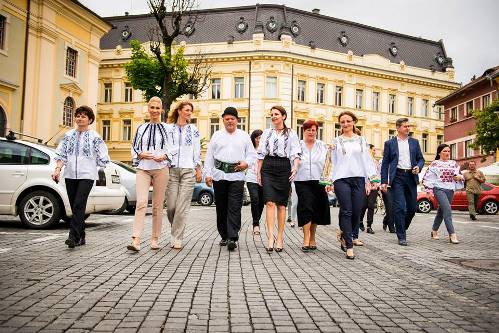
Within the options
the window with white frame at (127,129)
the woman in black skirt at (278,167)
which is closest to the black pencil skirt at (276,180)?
the woman in black skirt at (278,167)

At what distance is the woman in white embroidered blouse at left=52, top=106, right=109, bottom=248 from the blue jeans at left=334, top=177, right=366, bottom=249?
330 cm

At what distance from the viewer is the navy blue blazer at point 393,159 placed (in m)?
9.16

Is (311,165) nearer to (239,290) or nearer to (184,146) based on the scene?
(184,146)

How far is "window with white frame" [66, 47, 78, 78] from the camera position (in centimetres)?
3048

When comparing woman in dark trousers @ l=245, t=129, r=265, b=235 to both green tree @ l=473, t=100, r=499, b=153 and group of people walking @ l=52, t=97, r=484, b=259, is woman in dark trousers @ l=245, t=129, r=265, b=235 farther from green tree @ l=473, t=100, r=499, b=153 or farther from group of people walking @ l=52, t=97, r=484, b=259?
green tree @ l=473, t=100, r=499, b=153

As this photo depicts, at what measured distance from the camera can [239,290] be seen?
464 centimetres

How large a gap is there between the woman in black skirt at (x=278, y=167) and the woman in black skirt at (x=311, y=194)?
0.79ft

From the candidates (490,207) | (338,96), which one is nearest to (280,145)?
(490,207)

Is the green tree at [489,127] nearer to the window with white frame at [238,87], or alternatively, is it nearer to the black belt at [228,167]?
the black belt at [228,167]

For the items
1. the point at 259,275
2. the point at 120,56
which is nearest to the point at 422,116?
the point at 120,56

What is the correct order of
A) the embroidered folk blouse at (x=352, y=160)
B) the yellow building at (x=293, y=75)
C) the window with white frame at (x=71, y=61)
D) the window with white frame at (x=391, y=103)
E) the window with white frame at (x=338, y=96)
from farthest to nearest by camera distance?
the window with white frame at (x=391, y=103) → the window with white frame at (x=338, y=96) → the yellow building at (x=293, y=75) → the window with white frame at (x=71, y=61) → the embroidered folk blouse at (x=352, y=160)

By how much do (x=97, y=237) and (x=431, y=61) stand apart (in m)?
54.1

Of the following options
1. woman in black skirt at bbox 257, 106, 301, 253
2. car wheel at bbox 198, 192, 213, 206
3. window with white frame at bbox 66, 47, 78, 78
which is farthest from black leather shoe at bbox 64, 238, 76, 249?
window with white frame at bbox 66, 47, 78, 78

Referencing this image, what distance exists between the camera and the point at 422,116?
179 feet
